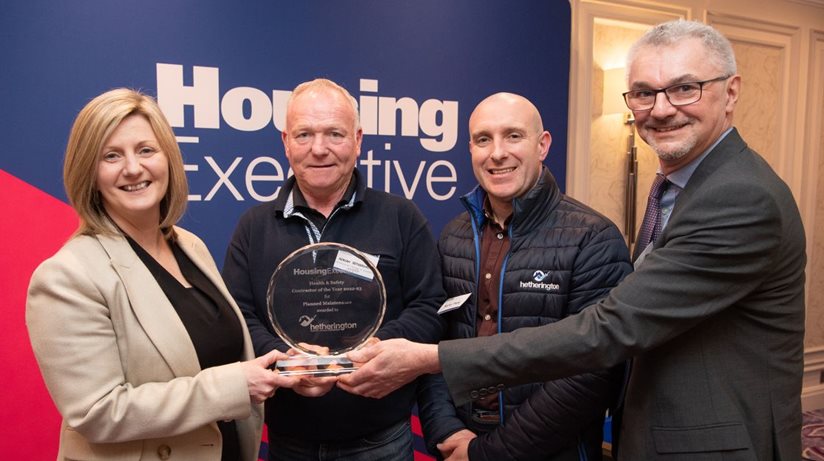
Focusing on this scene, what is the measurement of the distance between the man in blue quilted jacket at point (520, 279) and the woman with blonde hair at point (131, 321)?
2.00 feet

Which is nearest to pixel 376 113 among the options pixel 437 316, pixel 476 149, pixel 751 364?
pixel 476 149

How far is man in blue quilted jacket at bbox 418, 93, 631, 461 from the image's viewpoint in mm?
1806

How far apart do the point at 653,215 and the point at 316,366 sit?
105 centimetres

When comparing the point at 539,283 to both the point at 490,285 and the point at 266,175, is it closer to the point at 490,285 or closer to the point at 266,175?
the point at 490,285

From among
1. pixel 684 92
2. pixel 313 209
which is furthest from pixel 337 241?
pixel 684 92

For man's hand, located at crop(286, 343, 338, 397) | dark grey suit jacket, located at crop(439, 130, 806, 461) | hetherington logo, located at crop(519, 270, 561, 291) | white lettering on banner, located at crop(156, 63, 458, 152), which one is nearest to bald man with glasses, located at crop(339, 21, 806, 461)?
dark grey suit jacket, located at crop(439, 130, 806, 461)

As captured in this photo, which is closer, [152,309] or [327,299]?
[152,309]

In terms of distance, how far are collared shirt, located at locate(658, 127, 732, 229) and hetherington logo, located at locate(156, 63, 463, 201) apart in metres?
1.82

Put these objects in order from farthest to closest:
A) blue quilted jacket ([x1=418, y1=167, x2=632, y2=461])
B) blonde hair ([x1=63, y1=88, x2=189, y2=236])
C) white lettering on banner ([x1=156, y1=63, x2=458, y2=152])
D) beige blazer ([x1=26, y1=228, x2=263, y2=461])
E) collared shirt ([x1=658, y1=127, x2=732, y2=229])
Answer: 1. white lettering on banner ([x1=156, y1=63, x2=458, y2=152])
2. blue quilted jacket ([x1=418, y1=167, x2=632, y2=461])
3. collared shirt ([x1=658, y1=127, x2=732, y2=229])
4. blonde hair ([x1=63, y1=88, x2=189, y2=236])
5. beige blazer ([x1=26, y1=228, x2=263, y2=461])

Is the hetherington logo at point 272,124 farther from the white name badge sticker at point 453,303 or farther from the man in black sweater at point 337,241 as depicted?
the white name badge sticker at point 453,303

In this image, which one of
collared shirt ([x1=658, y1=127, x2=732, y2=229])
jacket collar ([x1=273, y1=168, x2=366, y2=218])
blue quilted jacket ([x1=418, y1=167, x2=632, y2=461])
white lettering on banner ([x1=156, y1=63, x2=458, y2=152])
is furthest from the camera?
white lettering on banner ([x1=156, y1=63, x2=458, y2=152])

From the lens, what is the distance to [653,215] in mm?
1890

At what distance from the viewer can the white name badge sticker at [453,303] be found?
184cm

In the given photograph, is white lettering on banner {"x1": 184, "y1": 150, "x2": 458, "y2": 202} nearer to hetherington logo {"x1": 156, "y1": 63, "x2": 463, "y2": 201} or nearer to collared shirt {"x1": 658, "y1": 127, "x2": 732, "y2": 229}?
hetherington logo {"x1": 156, "y1": 63, "x2": 463, "y2": 201}
